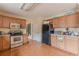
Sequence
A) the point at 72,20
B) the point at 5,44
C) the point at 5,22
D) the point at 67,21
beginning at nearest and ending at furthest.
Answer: the point at 5,22
the point at 5,44
the point at 72,20
the point at 67,21

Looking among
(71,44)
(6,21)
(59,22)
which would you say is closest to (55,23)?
(59,22)

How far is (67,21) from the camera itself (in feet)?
7.74

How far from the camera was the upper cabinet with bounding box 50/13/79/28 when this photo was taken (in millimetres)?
2145

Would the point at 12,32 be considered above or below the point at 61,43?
above

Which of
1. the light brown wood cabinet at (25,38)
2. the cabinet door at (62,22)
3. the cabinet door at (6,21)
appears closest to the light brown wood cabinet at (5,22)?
the cabinet door at (6,21)

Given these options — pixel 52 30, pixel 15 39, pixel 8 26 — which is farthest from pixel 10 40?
pixel 52 30

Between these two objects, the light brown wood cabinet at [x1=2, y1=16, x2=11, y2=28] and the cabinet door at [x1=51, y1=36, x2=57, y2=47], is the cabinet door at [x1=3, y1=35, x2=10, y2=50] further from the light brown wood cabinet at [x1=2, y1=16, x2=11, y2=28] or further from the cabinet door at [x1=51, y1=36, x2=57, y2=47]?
the cabinet door at [x1=51, y1=36, x2=57, y2=47]

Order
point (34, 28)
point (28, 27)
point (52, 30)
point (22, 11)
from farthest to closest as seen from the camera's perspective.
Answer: point (52, 30) → point (34, 28) → point (28, 27) → point (22, 11)

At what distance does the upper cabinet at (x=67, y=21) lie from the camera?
7.04 ft

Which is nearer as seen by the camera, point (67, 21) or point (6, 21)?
point (6, 21)

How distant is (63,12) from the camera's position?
2025 mm

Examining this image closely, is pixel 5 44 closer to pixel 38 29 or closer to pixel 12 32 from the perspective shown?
pixel 12 32

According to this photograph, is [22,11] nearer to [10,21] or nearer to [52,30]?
[10,21]

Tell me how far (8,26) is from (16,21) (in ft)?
0.65
